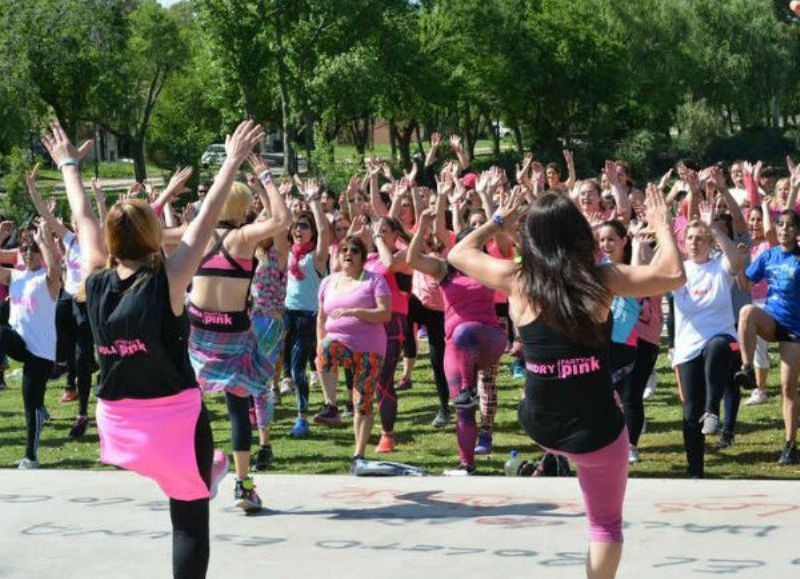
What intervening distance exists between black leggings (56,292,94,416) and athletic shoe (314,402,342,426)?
2.04m

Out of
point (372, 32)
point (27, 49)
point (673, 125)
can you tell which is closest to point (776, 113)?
point (673, 125)

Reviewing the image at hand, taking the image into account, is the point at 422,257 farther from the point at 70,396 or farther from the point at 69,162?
the point at 70,396

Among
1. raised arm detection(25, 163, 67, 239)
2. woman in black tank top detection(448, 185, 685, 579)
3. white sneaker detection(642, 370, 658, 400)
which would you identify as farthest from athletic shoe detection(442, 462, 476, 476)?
woman in black tank top detection(448, 185, 685, 579)

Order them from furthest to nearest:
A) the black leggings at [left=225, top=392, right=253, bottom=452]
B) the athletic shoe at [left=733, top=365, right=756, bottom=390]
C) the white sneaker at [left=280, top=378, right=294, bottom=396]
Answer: the white sneaker at [left=280, top=378, right=294, bottom=396] → the athletic shoe at [left=733, top=365, right=756, bottom=390] → the black leggings at [left=225, top=392, right=253, bottom=452]

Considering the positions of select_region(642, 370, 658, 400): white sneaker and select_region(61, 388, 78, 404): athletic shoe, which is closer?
select_region(642, 370, 658, 400): white sneaker

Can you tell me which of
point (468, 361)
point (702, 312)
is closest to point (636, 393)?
point (702, 312)

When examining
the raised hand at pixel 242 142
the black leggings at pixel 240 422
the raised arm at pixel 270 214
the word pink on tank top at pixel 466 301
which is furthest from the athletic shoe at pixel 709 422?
the raised hand at pixel 242 142

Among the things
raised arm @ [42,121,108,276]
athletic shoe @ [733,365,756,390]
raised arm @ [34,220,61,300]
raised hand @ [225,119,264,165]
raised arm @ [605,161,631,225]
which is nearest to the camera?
raised hand @ [225,119,264,165]

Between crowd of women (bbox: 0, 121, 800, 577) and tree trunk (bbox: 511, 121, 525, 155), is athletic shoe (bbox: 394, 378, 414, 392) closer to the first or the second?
crowd of women (bbox: 0, 121, 800, 577)

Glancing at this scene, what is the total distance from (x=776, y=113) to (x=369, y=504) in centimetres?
6271

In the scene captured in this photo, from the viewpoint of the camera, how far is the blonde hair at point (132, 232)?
5.26 metres

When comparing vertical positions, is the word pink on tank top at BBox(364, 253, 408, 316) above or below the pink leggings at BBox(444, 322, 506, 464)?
above

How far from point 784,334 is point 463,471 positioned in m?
2.46

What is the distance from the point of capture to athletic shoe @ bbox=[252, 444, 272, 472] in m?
9.66
